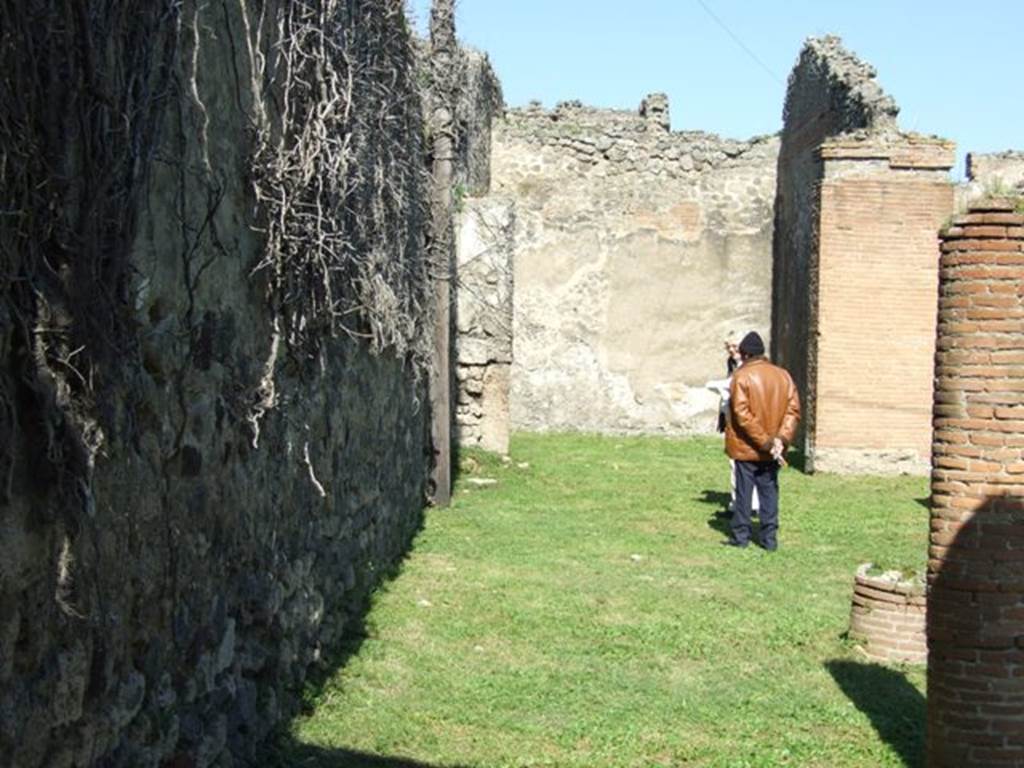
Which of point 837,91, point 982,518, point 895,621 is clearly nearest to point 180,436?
point 982,518

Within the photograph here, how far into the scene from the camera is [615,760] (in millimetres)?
4910

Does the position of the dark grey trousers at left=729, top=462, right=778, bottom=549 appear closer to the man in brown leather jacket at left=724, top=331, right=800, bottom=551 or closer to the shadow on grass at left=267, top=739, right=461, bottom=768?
the man in brown leather jacket at left=724, top=331, right=800, bottom=551

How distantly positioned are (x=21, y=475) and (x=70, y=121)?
0.69m

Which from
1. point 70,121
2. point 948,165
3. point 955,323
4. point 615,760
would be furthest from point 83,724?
point 948,165

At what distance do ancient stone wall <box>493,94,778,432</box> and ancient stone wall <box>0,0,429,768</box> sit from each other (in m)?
12.8

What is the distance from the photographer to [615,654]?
→ 6473mm

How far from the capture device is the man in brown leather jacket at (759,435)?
9797 millimetres

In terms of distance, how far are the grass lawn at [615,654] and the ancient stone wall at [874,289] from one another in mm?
3479

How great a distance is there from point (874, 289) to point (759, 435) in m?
5.68

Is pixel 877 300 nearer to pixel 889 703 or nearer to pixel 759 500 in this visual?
pixel 759 500

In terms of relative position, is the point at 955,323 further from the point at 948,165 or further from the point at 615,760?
the point at 948,165

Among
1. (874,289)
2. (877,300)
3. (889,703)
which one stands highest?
(874,289)

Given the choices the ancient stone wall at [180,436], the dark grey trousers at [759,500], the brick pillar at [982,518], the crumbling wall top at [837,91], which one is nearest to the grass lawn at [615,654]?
the dark grey trousers at [759,500]

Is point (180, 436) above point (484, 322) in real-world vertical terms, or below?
below
